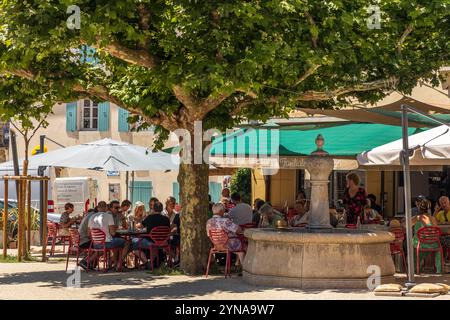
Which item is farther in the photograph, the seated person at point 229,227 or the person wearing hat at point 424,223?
the person wearing hat at point 424,223

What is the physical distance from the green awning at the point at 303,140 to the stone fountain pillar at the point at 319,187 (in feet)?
11.0

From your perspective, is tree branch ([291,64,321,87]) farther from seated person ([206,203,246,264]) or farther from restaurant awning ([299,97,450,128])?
seated person ([206,203,246,264])

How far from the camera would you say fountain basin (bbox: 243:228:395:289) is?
14.5m

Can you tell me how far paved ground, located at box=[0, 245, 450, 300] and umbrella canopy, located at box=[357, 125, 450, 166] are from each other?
6.24 ft

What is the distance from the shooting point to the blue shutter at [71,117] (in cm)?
3381

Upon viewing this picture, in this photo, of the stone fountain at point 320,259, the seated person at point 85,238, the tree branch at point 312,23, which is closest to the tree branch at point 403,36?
the tree branch at point 312,23

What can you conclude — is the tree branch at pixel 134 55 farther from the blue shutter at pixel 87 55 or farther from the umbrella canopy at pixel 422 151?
the umbrella canopy at pixel 422 151

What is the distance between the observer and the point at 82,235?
18.2 metres

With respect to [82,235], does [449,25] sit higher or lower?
higher

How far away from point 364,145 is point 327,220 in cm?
366

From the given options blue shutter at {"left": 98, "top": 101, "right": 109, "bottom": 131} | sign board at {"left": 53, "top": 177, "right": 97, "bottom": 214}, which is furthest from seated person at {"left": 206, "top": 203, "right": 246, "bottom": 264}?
blue shutter at {"left": 98, "top": 101, "right": 109, "bottom": 131}
